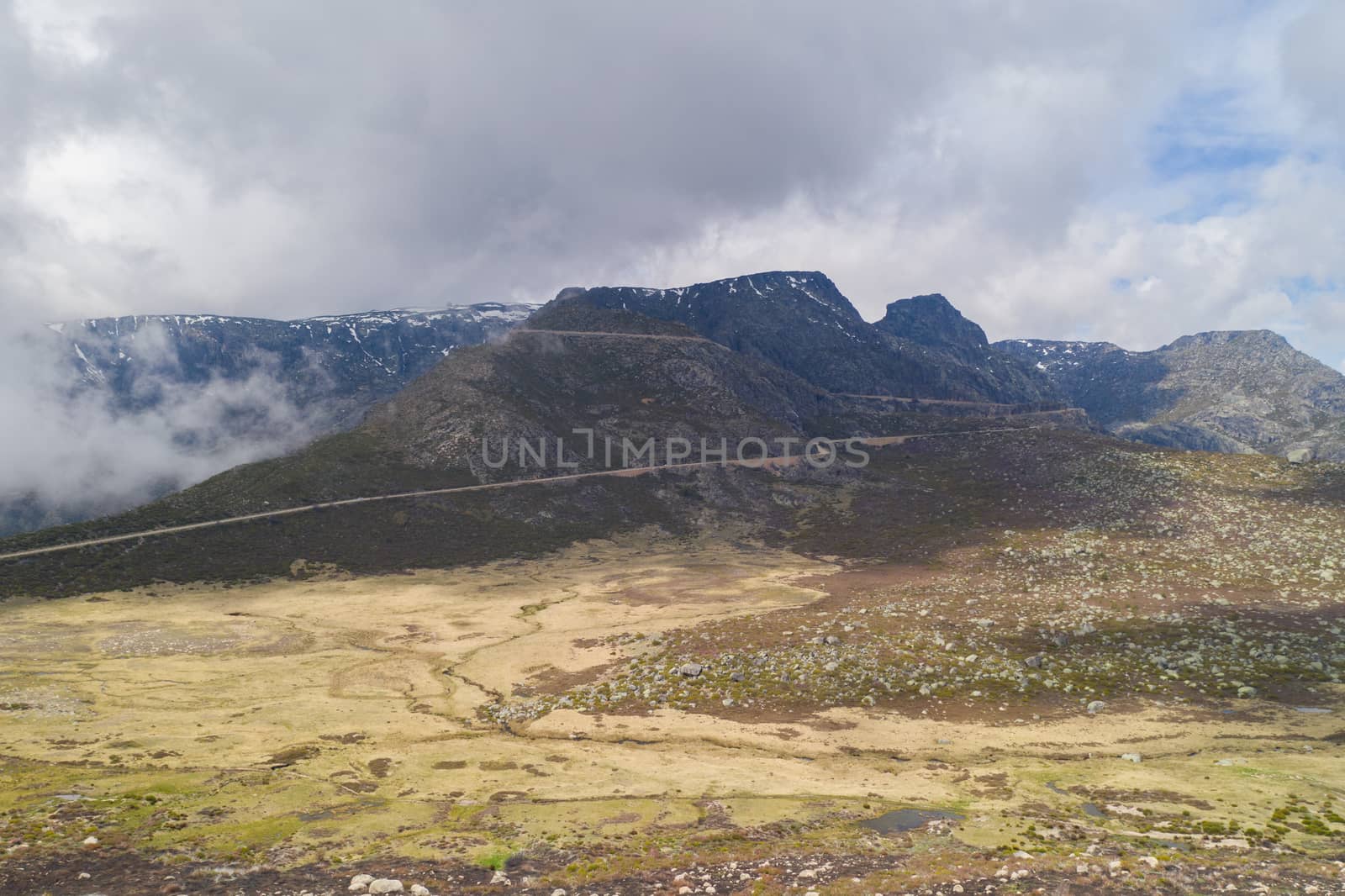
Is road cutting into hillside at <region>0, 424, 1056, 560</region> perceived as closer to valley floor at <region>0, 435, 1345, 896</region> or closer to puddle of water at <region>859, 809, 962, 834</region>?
valley floor at <region>0, 435, 1345, 896</region>

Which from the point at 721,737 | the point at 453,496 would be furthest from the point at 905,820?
the point at 453,496

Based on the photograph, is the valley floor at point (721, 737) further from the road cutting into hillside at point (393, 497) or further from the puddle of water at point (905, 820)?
the road cutting into hillside at point (393, 497)

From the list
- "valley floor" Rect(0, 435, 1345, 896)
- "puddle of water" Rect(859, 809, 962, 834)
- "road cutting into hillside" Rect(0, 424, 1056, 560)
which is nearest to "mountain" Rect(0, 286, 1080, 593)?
"road cutting into hillside" Rect(0, 424, 1056, 560)

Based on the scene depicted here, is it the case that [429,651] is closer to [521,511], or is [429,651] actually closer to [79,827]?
[79,827]

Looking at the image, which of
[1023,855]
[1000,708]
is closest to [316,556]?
[1000,708]

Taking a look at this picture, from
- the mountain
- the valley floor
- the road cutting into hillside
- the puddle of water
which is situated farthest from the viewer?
the mountain

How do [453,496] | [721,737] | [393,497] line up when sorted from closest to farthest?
[721,737] → [393,497] → [453,496]

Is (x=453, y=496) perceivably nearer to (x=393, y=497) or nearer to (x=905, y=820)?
(x=393, y=497)
